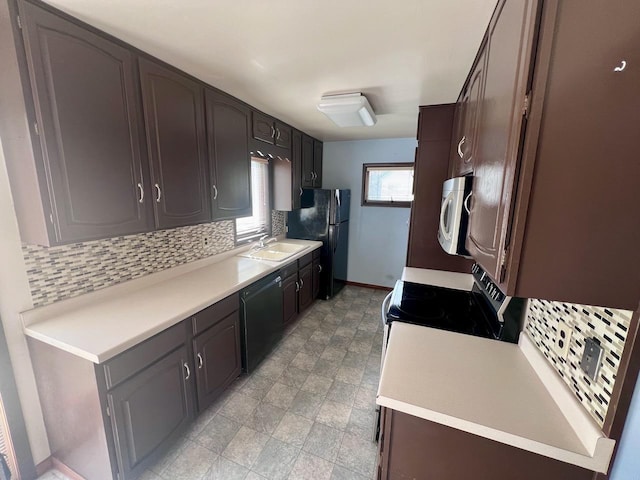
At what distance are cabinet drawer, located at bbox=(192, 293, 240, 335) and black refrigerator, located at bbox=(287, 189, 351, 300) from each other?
5.80 feet

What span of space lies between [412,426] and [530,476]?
360 mm

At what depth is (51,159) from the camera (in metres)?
1.14

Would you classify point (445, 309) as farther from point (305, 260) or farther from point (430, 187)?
point (305, 260)

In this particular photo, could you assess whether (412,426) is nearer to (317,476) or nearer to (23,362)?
(317,476)

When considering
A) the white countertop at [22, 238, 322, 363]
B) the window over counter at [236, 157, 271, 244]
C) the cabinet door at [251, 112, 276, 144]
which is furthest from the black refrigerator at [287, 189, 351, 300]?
the white countertop at [22, 238, 322, 363]

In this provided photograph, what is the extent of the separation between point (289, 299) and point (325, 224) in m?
1.14

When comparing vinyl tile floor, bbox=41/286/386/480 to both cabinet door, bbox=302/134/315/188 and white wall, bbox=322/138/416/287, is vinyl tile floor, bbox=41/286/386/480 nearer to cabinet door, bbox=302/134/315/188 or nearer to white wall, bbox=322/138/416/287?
white wall, bbox=322/138/416/287

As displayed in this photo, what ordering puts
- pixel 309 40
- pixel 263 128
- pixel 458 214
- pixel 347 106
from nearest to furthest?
pixel 458 214
pixel 309 40
pixel 347 106
pixel 263 128

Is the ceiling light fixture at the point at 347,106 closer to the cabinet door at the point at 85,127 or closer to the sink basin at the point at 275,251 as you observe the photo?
the cabinet door at the point at 85,127

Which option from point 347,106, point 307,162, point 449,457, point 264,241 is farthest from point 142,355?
point 307,162

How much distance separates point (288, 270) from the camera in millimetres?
2725

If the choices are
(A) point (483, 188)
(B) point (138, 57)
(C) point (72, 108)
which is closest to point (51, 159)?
(C) point (72, 108)

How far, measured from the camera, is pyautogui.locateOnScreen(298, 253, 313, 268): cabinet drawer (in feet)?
9.79

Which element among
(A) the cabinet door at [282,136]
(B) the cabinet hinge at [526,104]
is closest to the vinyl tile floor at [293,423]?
(B) the cabinet hinge at [526,104]
